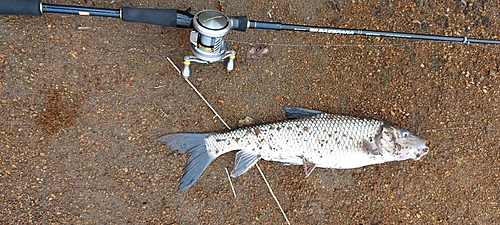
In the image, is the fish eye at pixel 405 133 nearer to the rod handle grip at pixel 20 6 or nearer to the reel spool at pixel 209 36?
the reel spool at pixel 209 36

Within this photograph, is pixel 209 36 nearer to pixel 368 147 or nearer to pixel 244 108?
pixel 244 108

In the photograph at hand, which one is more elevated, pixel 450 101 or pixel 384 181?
pixel 450 101

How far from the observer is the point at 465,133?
264cm

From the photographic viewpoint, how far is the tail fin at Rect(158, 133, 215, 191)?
7.59 feet

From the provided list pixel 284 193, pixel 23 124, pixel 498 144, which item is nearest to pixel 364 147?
pixel 284 193

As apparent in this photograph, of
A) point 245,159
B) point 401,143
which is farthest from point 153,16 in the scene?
point 401,143

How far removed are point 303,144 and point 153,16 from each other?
3.72ft

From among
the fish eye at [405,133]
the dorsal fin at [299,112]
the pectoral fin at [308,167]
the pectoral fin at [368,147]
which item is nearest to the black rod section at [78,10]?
the dorsal fin at [299,112]

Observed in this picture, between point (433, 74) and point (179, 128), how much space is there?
5.75ft

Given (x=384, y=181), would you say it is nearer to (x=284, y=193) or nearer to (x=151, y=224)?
(x=284, y=193)

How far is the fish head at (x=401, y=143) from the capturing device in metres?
2.35

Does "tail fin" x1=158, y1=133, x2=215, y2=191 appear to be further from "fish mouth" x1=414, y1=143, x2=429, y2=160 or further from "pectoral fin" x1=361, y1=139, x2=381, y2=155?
"fish mouth" x1=414, y1=143, x2=429, y2=160

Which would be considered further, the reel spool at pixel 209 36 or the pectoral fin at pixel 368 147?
the pectoral fin at pixel 368 147

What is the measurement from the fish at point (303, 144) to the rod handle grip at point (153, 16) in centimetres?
72
